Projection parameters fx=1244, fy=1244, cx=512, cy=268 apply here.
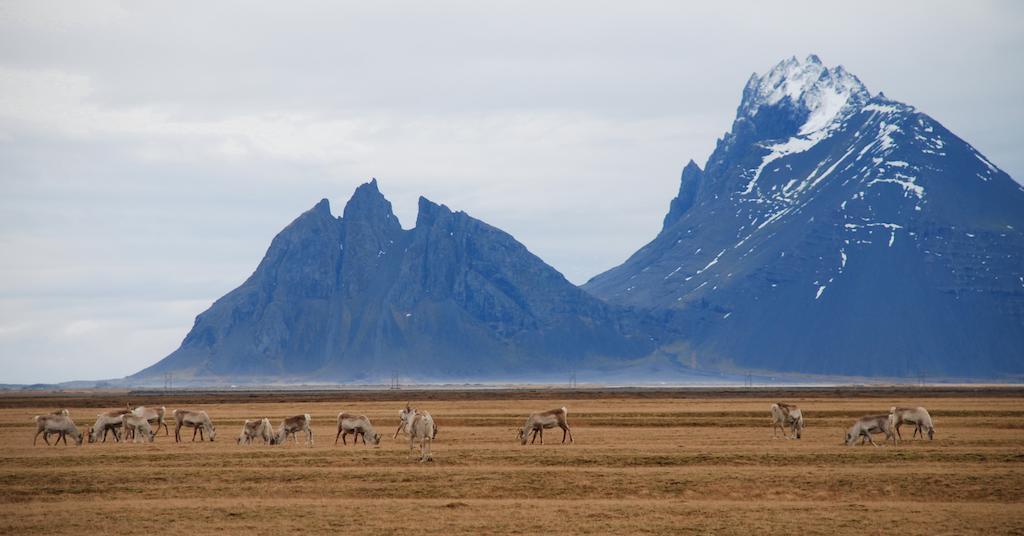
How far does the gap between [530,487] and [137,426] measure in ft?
83.0

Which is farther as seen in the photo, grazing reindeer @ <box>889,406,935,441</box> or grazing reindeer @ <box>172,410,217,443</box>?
grazing reindeer @ <box>172,410,217,443</box>

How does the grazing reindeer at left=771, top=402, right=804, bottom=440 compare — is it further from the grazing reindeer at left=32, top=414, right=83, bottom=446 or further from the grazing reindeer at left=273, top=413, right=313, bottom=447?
the grazing reindeer at left=32, top=414, right=83, bottom=446

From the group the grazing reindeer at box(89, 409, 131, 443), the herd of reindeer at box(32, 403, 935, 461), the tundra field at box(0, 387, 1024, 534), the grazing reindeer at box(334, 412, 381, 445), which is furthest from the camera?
the grazing reindeer at box(89, 409, 131, 443)

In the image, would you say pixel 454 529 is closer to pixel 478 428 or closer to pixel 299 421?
pixel 299 421

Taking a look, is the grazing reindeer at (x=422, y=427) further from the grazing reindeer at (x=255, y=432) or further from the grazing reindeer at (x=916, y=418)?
the grazing reindeer at (x=916, y=418)

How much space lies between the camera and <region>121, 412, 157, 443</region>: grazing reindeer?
193 ft

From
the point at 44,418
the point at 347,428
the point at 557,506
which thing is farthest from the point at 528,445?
the point at 44,418

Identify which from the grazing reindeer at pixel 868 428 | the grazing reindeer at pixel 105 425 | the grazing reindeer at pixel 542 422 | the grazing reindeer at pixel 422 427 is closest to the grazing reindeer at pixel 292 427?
the grazing reindeer at pixel 105 425

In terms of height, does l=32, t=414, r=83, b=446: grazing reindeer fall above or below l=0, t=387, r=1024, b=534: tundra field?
above

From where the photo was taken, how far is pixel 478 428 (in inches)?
2712

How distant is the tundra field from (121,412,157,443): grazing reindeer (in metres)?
1.97

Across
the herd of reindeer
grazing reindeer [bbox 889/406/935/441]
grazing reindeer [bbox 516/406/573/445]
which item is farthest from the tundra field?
grazing reindeer [bbox 889/406/935/441]

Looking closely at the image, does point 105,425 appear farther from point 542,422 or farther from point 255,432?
point 542,422

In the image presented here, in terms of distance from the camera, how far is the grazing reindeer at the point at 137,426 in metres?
58.7
